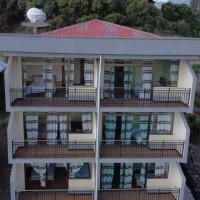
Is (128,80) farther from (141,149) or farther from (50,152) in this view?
(50,152)

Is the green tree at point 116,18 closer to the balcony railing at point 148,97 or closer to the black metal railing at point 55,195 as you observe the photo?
the balcony railing at point 148,97

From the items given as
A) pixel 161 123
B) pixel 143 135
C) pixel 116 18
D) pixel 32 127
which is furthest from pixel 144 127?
pixel 116 18

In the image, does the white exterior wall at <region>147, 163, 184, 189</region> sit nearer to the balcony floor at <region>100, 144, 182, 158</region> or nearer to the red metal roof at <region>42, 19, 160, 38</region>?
the balcony floor at <region>100, 144, 182, 158</region>

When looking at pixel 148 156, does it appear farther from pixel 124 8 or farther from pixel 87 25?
pixel 124 8

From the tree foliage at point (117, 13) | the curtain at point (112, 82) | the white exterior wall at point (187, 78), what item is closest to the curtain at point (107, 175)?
the curtain at point (112, 82)

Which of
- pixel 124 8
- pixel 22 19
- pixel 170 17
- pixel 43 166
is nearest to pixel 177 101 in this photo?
pixel 43 166

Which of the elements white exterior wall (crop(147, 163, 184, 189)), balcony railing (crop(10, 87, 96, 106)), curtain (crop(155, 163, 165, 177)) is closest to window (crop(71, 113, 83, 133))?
balcony railing (crop(10, 87, 96, 106))
